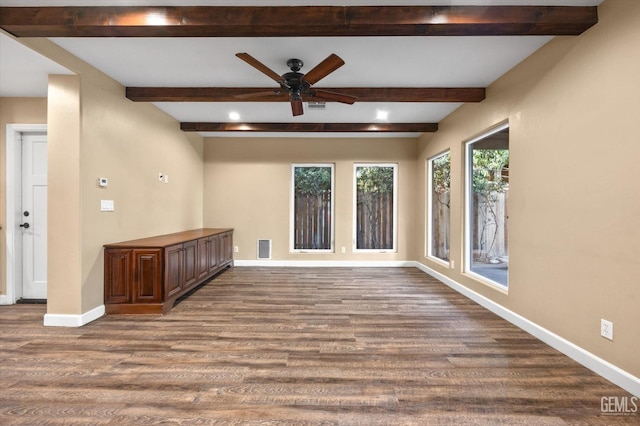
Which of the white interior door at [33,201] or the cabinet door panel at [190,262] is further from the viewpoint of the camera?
the cabinet door panel at [190,262]

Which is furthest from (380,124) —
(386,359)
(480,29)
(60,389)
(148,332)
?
(60,389)

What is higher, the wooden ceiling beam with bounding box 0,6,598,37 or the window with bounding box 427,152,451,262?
the wooden ceiling beam with bounding box 0,6,598,37

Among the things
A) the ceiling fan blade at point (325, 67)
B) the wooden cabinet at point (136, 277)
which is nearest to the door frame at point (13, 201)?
the wooden cabinet at point (136, 277)

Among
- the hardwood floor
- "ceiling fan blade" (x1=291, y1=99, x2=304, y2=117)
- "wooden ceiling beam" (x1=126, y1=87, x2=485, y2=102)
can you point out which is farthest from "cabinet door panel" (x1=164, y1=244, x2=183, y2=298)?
"ceiling fan blade" (x1=291, y1=99, x2=304, y2=117)

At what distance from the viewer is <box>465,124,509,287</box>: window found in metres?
3.76

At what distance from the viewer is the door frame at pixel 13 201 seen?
3.83m

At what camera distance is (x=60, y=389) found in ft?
6.91

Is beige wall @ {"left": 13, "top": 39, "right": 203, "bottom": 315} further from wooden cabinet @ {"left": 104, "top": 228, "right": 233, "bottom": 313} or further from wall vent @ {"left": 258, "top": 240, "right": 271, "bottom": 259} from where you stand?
wall vent @ {"left": 258, "top": 240, "right": 271, "bottom": 259}

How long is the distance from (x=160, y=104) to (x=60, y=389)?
150 inches

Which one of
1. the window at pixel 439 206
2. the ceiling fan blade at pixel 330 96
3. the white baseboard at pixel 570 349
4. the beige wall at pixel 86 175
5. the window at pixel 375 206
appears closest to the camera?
the white baseboard at pixel 570 349

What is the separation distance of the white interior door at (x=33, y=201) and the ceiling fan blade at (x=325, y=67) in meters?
3.58

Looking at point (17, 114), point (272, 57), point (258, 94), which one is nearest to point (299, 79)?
point (272, 57)

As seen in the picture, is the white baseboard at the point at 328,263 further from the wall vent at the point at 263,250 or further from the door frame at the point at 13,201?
the door frame at the point at 13,201

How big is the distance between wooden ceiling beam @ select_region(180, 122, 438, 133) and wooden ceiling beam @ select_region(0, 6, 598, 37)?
3026mm
